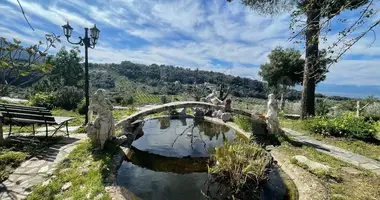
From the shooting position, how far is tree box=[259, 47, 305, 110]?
15641 mm

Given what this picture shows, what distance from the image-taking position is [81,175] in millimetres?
3594

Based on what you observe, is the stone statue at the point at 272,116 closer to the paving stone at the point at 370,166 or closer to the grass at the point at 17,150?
the paving stone at the point at 370,166

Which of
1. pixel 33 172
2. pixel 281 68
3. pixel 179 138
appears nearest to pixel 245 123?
pixel 179 138

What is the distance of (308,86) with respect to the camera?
9.74 metres

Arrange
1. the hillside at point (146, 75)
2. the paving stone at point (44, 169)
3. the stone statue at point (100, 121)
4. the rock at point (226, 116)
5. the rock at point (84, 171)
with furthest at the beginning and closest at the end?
the hillside at point (146, 75), the rock at point (226, 116), the stone statue at point (100, 121), the paving stone at point (44, 169), the rock at point (84, 171)

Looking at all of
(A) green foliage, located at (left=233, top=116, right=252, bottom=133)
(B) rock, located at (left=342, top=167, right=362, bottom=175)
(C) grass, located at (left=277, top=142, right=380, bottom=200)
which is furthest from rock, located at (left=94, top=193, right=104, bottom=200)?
(A) green foliage, located at (left=233, top=116, right=252, bottom=133)

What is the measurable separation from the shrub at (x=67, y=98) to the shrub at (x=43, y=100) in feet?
0.79

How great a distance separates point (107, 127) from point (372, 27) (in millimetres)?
4702

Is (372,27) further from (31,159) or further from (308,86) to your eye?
(308,86)

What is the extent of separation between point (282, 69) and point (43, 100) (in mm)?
15551

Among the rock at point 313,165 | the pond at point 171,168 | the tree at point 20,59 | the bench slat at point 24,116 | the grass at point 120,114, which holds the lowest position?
the pond at point 171,168

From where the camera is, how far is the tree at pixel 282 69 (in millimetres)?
15641

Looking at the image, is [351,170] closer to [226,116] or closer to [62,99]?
[226,116]

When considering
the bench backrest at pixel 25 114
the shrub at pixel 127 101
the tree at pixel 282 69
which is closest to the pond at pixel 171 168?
the bench backrest at pixel 25 114
